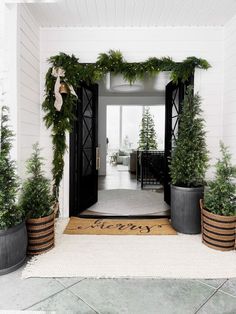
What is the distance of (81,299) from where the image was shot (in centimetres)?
194

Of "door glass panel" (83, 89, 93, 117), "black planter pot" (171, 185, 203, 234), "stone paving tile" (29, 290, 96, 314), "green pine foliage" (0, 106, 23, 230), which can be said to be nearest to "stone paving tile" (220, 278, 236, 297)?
"black planter pot" (171, 185, 203, 234)

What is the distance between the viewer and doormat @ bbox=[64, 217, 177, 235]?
3.38m

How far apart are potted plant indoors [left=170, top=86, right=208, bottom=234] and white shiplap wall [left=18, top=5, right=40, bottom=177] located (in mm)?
2258

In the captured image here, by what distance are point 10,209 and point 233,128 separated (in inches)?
130

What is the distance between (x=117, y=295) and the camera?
1997mm

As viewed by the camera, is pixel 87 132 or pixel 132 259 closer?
pixel 132 259

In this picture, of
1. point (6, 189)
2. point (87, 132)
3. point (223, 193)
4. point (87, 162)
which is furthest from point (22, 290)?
point (87, 132)

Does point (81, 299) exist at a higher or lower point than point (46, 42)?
lower

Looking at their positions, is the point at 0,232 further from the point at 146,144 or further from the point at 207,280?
the point at 146,144

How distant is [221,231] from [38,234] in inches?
86.0

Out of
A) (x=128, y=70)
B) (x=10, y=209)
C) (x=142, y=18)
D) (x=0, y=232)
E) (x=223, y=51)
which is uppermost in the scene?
(x=142, y=18)

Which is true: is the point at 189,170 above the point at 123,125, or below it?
below

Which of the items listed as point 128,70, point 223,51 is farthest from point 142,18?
point 223,51

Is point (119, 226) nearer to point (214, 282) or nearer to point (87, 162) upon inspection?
point (87, 162)
